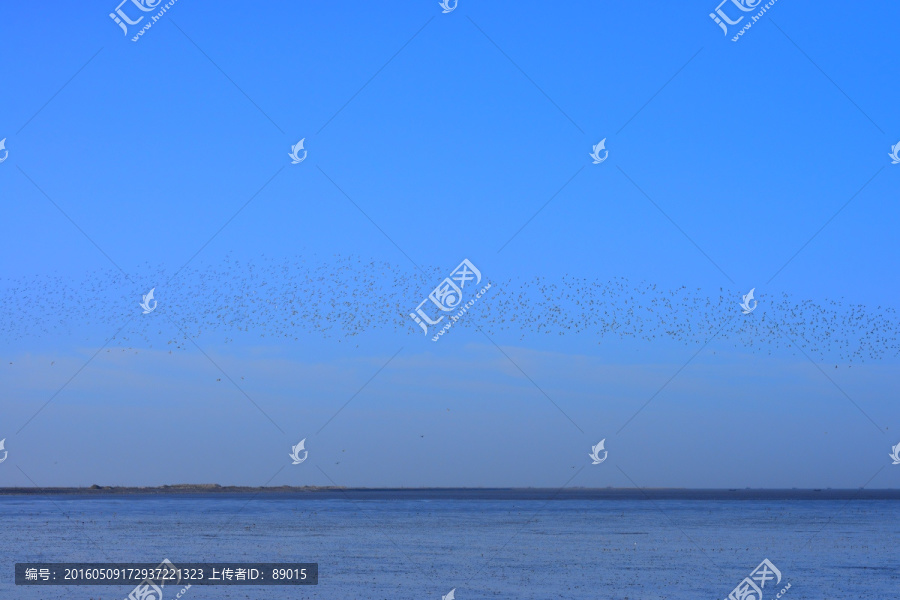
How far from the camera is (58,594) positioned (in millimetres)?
27641

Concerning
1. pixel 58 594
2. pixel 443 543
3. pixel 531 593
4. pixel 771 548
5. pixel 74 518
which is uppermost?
pixel 74 518

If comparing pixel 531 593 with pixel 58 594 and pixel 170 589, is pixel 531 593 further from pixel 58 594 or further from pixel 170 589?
pixel 58 594

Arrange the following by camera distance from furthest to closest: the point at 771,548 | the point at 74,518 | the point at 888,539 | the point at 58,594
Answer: the point at 74,518
the point at 888,539
the point at 771,548
the point at 58,594

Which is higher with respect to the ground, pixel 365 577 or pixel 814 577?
pixel 365 577

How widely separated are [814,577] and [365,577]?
1619cm

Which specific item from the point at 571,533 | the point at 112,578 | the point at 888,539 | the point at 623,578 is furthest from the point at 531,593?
the point at 888,539

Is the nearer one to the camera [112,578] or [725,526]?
[112,578]
